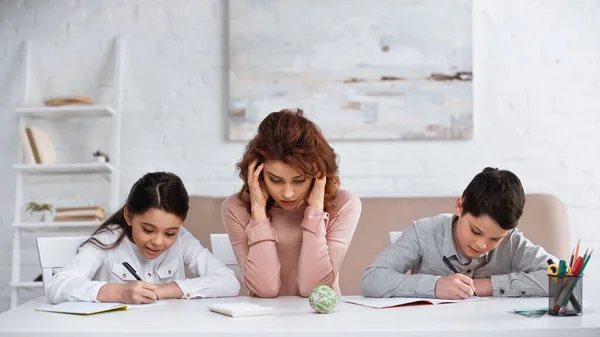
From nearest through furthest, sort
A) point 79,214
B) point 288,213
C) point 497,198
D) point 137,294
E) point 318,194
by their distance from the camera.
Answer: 1. point 137,294
2. point 497,198
3. point 318,194
4. point 288,213
5. point 79,214

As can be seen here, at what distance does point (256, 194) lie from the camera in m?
2.04

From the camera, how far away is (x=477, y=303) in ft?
5.29

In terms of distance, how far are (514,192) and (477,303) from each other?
382mm

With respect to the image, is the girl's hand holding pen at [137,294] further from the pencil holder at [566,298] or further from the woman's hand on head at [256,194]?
the pencil holder at [566,298]

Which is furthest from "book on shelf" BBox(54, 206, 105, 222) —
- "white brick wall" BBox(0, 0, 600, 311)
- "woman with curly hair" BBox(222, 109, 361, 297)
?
"woman with curly hair" BBox(222, 109, 361, 297)

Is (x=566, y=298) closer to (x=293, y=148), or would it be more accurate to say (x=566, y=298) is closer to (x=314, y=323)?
(x=314, y=323)

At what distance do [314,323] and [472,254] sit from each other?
78 cm

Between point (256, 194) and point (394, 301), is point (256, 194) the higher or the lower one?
the higher one

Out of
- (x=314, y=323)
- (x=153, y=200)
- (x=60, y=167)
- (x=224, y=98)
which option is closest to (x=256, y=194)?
(x=153, y=200)

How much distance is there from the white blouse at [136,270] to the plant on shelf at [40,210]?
4.56ft

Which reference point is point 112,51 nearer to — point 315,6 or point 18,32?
point 18,32

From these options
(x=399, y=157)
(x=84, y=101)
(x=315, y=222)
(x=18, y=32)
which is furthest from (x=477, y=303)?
(x=18, y=32)

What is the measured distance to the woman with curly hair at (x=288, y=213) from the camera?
6.51 feet

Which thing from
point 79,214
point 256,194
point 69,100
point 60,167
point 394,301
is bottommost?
point 394,301
